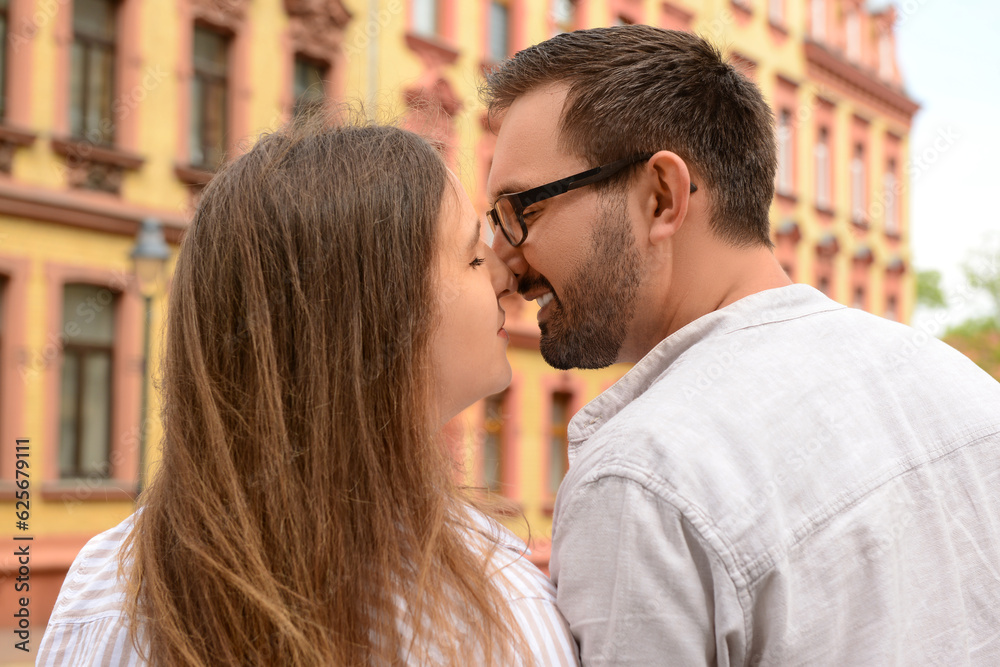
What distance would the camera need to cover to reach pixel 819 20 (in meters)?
23.4

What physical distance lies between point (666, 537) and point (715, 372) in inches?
10.9

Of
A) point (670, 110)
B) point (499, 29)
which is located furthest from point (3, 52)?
point (670, 110)

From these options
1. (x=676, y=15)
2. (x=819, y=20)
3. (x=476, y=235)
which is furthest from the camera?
(x=819, y=20)

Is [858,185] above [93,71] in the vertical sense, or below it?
above

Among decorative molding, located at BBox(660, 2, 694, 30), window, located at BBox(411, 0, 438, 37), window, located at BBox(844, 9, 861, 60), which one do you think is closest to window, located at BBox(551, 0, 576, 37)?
decorative molding, located at BBox(660, 2, 694, 30)

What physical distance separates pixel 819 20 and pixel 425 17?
11.6m

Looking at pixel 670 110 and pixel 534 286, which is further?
pixel 534 286

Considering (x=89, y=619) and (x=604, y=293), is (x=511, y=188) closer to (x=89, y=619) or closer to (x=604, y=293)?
(x=604, y=293)

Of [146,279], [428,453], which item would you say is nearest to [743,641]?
[428,453]

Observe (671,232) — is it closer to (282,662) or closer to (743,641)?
(743,641)

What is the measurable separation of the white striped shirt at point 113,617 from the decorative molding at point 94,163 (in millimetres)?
10501

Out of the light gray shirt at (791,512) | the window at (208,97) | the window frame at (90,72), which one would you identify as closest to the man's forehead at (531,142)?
the light gray shirt at (791,512)

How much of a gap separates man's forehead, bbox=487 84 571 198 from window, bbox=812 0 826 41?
22.3m

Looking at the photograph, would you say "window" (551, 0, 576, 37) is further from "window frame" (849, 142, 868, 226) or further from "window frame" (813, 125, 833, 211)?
"window frame" (849, 142, 868, 226)
